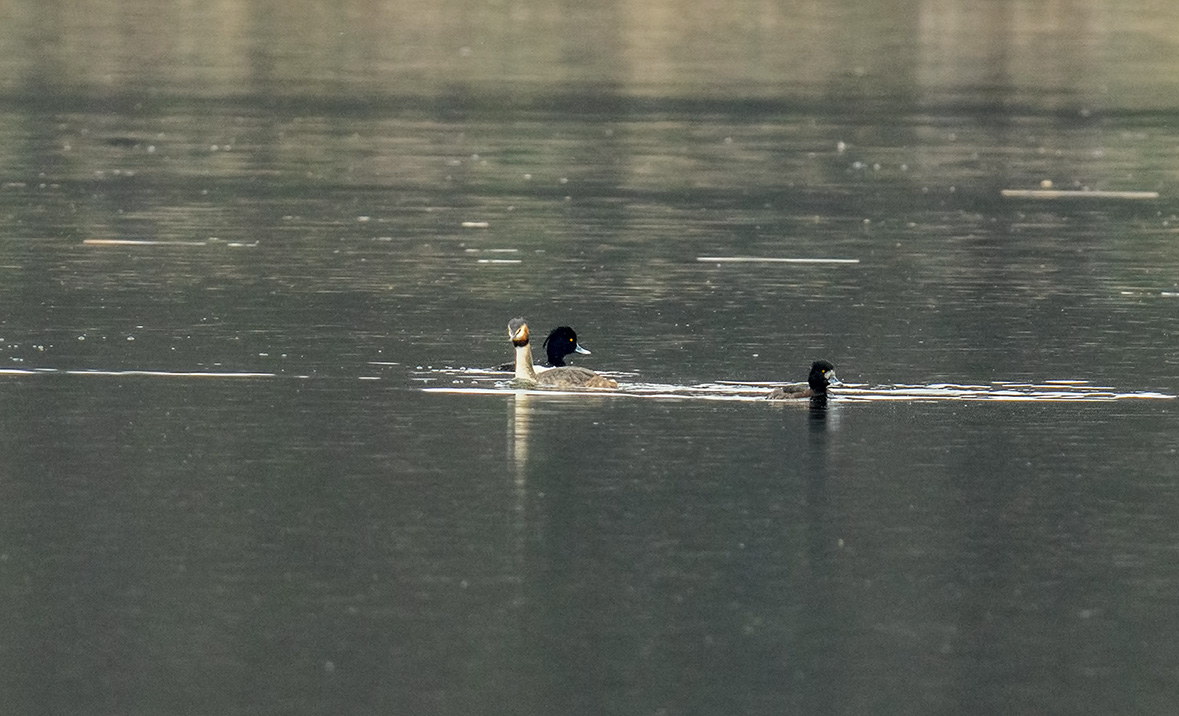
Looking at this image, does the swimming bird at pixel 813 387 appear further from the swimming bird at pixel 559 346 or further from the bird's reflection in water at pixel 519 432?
the swimming bird at pixel 559 346

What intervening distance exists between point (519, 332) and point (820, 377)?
1.46m

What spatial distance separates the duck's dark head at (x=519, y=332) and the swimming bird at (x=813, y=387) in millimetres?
1176

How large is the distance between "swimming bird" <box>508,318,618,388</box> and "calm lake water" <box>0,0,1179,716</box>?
167mm

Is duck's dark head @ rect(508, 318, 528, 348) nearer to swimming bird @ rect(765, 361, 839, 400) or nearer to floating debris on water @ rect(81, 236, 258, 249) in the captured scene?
swimming bird @ rect(765, 361, 839, 400)

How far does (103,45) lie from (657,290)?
3006cm

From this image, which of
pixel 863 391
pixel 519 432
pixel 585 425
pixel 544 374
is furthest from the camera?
pixel 544 374

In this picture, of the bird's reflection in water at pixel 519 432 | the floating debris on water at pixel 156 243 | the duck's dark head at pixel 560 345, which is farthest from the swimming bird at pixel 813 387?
the floating debris on water at pixel 156 243

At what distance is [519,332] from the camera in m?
12.7

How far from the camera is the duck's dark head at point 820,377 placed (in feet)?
39.7

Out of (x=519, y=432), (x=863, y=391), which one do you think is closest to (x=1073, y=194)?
(x=863, y=391)

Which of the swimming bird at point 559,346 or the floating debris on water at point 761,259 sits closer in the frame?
the swimming bird at point 559,346

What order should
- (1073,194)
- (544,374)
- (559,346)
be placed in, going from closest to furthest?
(544,374)
(559,346)
(1073,194)

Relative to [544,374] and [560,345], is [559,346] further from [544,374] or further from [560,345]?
[544,374]

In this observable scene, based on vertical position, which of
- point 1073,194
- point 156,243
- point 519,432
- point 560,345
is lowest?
point 519,432
